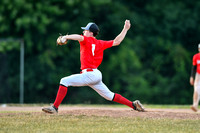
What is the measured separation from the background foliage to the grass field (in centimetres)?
1165

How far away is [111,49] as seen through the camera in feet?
79.4

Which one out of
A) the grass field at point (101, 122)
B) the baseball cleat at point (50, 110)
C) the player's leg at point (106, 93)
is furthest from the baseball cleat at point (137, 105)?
the baseball cleat at point (50, 110)

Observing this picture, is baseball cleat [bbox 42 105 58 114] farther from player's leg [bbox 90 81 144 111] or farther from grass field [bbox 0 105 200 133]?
player's leg [bbox 90 81 144 111]

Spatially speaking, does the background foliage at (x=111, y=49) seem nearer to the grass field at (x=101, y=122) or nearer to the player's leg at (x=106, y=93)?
the grass field at (x=101, y=122)

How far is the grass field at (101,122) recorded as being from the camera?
23.5 feet

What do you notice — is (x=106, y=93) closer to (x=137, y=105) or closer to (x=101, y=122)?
(x=137, y=105)

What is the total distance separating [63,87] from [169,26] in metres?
18.2

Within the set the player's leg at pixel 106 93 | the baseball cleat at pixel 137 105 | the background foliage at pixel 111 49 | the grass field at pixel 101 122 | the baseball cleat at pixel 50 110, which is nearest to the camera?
the grass field at pixel 101 122

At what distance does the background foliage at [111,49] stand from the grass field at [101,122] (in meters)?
11.6

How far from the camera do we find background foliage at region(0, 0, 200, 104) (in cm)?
2150

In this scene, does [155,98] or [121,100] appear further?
[155,98]

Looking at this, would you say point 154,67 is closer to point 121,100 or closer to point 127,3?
point 127,3

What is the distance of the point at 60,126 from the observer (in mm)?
7379

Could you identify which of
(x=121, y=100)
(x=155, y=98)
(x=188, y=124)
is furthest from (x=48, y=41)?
(x=188, y=124)
